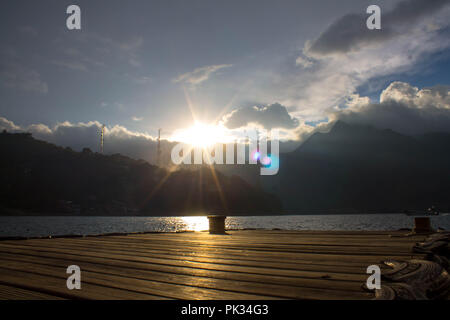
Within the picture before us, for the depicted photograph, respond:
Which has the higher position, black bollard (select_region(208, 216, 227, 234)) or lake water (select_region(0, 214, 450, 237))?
black bollard (select_region(208, 216, 227, 234))

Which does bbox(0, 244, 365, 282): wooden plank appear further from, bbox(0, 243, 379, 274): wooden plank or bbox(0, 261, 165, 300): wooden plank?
bbox(0, 261, 165, 300): wooden plank


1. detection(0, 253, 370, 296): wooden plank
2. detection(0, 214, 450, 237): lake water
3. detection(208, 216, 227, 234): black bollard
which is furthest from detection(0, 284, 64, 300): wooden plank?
detection(0, 214, 450, 237): lake water

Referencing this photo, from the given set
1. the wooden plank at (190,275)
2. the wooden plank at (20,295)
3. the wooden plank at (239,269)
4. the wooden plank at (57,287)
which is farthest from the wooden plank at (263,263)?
the wooden plank at (20,295)

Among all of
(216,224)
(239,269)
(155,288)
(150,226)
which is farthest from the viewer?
(150,226)

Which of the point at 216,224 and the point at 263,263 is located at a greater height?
the point at 263,263

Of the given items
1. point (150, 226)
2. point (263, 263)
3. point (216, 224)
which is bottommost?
point (150, 226)

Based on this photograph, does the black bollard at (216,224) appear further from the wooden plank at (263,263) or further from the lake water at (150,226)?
the lake water at (150,226)

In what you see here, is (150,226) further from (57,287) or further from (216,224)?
(57,287)

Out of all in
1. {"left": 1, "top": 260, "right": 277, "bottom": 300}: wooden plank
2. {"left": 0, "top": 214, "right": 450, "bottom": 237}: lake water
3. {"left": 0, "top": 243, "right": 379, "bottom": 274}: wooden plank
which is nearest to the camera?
{"left": 1, "top": 260, "right": 277, "bottom": 300}: wooden plank

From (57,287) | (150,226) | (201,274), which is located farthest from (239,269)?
(150,226)
